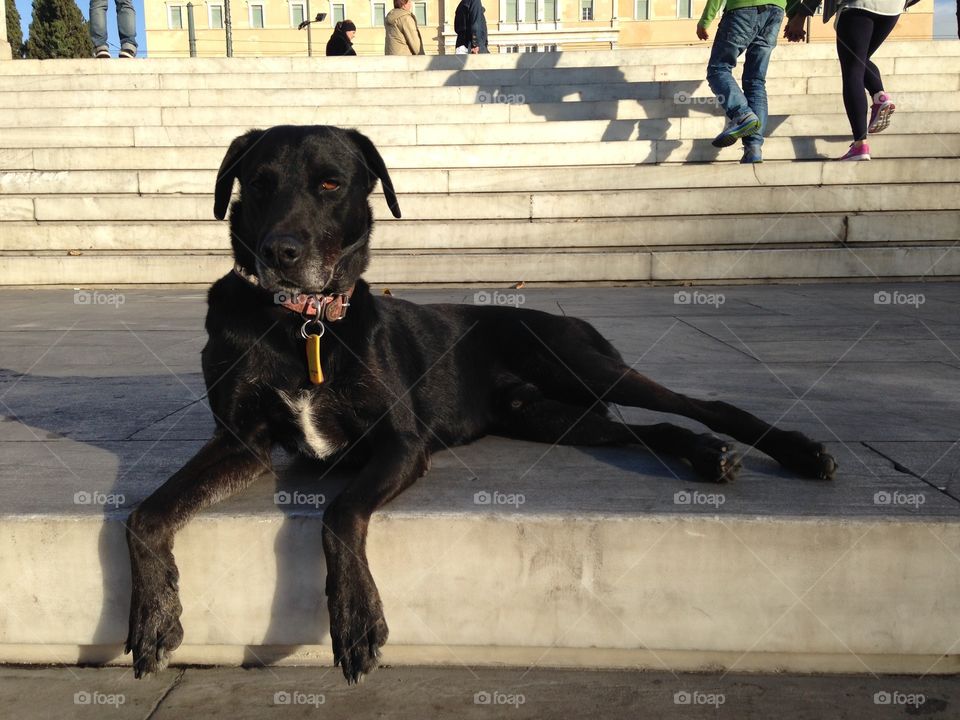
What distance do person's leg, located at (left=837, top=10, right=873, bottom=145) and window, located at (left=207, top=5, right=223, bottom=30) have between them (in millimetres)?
60806

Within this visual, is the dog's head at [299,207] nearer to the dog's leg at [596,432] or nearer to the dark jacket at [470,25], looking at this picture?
the dog's leg at [596,432]

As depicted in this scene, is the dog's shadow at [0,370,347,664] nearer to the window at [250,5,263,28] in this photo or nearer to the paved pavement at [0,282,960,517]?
the paved pavement at [0,282,960,517]

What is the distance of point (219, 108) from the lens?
12430 mm

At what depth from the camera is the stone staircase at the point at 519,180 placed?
9133 millimetres

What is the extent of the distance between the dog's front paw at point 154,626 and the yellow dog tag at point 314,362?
76 cm

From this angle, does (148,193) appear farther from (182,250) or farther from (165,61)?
(165,61)

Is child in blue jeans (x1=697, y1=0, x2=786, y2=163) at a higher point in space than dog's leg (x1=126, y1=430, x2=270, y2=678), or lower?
higher

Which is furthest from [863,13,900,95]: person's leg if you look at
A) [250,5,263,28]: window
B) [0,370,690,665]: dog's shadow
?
[250,5,263,28]: window

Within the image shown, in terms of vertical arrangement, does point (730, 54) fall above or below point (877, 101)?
above

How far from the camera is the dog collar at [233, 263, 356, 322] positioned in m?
2.93

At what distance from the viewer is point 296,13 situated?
60.9 meters

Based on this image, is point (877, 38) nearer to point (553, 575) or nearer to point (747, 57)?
point (747, 57)

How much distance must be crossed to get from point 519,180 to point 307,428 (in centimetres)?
801

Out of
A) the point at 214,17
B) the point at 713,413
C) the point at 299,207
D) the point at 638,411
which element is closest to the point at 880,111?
the point at 638,411
